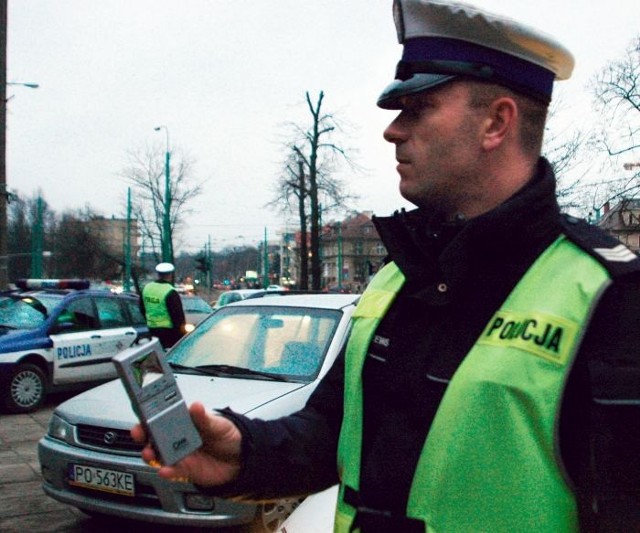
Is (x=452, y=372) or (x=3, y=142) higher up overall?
(x=3, y=142)

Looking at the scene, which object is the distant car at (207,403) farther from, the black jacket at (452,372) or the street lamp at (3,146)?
the street lamp at (3,146)

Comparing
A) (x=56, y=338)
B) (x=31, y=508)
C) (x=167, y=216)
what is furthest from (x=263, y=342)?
(x=167, y=216)

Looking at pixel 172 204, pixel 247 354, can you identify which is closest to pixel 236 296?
pixel 172 204

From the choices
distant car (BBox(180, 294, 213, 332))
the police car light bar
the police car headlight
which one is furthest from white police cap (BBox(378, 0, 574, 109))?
distant car (BBox(180, 294, 213, 332))

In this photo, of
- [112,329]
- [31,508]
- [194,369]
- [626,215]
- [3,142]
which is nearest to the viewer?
[194,369]

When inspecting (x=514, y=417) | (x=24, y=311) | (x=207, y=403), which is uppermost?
(x=514, y=417)

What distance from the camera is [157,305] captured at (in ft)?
29.8

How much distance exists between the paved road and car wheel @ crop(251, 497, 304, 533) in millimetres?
568

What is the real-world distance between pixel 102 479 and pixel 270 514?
3.55 ft

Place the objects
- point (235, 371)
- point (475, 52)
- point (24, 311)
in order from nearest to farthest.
A: 1. point (475, 52)
2. point (235, 371)
3. point (24, 311)

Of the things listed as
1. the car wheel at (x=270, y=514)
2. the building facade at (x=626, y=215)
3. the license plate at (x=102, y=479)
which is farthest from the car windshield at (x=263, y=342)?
the building facade at (x=626, y=215)

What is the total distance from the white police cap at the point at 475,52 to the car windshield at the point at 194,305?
17597mm

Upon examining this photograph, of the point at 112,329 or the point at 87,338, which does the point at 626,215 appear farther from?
the point at 87,338

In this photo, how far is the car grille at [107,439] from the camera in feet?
15.8
